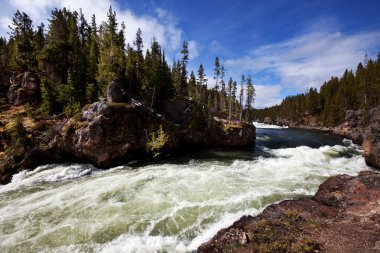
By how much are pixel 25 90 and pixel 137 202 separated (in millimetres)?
42466

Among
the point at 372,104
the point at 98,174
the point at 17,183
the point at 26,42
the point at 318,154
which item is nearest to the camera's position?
the point at 17,183

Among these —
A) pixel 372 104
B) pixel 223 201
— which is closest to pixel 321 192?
pixel 223 201

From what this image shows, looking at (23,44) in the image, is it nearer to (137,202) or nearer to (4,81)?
(4,81)

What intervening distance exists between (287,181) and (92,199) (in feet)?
56.9

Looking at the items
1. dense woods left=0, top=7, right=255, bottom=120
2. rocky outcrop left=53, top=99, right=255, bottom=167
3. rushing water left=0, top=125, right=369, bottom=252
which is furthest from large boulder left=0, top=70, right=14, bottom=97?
rushing water left=0, top=125, right=369, bottom=252

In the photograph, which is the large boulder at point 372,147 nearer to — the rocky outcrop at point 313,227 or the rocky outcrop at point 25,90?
the rocky outcrop at point 313,227

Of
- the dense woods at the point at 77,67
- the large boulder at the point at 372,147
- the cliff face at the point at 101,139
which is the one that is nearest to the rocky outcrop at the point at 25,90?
the dense woods at the point at 77,67

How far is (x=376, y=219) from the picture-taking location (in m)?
10.5

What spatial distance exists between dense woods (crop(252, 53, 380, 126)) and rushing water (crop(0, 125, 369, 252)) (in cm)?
6713

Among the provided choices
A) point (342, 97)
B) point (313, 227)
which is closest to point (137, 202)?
point (313, 227)

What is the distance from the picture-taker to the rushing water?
437 inches

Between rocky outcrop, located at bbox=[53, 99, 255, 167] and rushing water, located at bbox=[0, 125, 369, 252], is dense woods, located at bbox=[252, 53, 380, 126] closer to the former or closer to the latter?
rushing water, located at bbox=[0, 125, 369, 252]

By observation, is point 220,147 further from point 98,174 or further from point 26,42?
point 26,42

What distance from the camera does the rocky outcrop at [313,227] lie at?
29.1 feet
